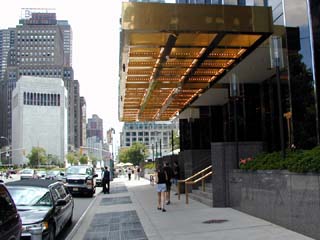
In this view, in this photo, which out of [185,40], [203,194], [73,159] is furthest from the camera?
[73,159]

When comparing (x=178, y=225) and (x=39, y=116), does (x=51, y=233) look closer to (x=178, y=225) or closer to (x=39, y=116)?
(x=178, y=225)

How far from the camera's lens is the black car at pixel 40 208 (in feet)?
32.1

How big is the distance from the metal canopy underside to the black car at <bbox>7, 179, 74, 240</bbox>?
6.00 metres

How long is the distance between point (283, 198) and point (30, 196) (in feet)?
20.0

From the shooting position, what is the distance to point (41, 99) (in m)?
167

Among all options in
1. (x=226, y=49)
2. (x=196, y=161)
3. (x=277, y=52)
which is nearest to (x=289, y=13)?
(x=226, y=49)

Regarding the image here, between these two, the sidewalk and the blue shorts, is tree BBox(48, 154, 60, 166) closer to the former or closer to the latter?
the sidewalk

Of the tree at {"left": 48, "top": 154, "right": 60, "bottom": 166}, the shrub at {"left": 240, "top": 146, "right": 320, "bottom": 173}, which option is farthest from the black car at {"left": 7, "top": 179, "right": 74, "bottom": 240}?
the tree at {"left": 48, "top": 154, "right": 60, "bottom": 166}

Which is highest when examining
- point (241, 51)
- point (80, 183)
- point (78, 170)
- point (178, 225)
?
point (241, 51)

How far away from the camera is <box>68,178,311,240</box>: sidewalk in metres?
10.5

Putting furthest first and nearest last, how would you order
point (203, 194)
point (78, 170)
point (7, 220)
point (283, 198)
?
1. point (78, 170)
2. point (203, 194)
3. point (283, 198)
4. point (7, 220)

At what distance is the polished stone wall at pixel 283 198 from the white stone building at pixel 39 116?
152250mm

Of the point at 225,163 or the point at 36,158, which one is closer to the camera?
the point at 225,163

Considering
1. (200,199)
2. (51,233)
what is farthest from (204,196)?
(51,233)
